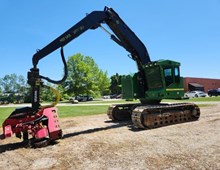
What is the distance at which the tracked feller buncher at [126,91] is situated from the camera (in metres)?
8.79

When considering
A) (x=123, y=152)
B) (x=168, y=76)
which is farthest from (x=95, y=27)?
(x=123, y=152)

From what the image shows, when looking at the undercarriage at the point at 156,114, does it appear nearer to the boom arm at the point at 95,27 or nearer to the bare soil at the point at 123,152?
the bare soil at the point at 123,152

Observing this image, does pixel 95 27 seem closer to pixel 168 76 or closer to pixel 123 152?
pixel 168 76

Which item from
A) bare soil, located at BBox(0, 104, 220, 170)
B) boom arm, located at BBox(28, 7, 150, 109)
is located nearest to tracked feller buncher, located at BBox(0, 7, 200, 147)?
boom arm, located at BBox(28, 7, 150, 109)

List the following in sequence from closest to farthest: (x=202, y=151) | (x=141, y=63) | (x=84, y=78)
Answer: (x=202, y=151), (x=141, y=63), (x=84, y=78)

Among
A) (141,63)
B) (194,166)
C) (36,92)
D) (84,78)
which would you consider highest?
(84,78)

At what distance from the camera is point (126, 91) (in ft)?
45.4

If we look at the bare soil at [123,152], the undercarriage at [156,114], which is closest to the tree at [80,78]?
the undercarriage at [156,114]

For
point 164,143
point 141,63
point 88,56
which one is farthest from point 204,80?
point 164,143

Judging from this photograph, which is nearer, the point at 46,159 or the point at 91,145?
the point at 46,159

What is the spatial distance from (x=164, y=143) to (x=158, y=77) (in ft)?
16.4

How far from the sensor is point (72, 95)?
63250 mm

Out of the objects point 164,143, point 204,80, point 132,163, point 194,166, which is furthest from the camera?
point 204,80

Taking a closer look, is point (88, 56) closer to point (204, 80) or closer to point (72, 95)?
point (72, 95)
